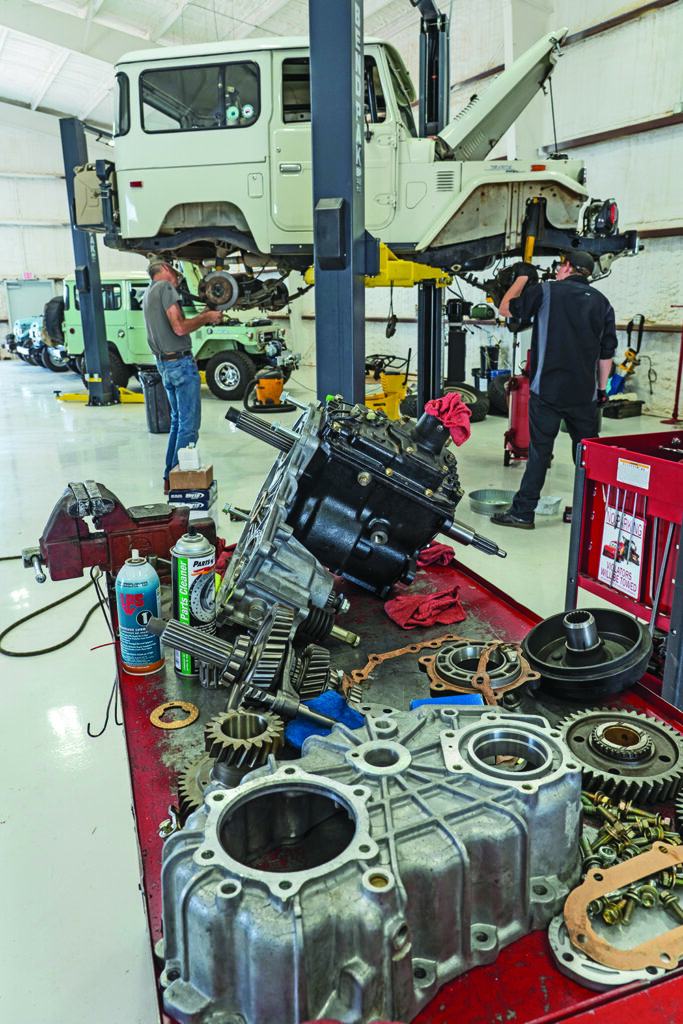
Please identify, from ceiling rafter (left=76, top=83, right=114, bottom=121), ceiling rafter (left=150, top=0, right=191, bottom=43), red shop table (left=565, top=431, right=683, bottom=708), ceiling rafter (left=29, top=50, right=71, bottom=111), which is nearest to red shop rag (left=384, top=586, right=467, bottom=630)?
red shop table (left=565, top=431, right=683, bottom=708)

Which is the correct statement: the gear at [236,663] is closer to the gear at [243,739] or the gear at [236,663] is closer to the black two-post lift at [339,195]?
the gear at [243,739]

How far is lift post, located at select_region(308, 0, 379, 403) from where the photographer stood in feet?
12.0

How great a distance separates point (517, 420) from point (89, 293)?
660 centimetres

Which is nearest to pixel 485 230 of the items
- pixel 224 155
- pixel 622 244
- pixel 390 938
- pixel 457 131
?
pixel 457 131

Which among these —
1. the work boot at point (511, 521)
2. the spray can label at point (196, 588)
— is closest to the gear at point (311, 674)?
the spray can label at point (196, 588)

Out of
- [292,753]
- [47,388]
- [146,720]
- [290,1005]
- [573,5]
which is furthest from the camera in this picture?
[47,388]

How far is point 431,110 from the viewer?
5.83 m

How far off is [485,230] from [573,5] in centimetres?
554

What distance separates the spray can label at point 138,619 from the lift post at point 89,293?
28.2 ft

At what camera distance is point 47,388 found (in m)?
12.6

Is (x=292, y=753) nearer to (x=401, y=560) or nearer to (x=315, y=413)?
(x=401, y=560)

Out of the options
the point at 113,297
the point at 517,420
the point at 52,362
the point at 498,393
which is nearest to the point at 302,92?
the point at 517,420

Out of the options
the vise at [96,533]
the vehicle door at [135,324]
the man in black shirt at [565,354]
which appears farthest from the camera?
the vehicle door at [135,324]

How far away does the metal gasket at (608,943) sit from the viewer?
843mm
